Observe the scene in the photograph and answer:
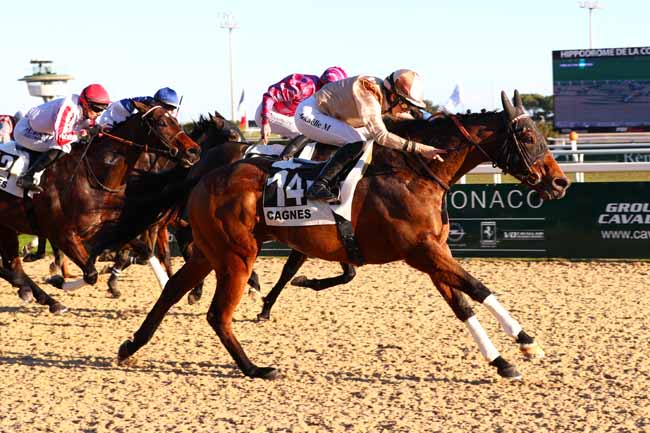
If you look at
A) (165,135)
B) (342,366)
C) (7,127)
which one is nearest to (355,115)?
(342,366)

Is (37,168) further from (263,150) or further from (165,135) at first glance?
(263,150)

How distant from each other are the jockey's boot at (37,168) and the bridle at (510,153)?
406 centimetres

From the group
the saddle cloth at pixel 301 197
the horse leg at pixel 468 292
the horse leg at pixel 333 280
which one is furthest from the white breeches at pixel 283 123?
the horse leg at pixel 468 292

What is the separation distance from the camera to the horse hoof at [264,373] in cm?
642

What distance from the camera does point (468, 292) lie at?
6.08 metres

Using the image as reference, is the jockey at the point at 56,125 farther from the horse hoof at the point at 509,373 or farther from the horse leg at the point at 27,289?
the horse hoof at the point at 509,373

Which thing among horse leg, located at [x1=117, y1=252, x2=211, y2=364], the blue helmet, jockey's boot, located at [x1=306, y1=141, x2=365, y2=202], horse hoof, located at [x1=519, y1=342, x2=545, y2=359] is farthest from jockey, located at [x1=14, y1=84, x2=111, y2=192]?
horse hoof, located at [x1=519, y1=342, x2=545, y2=359]

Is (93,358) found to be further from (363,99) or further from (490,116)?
(490,116)

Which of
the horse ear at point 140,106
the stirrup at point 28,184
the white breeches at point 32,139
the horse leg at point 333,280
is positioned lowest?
the horse leg at point 333,280

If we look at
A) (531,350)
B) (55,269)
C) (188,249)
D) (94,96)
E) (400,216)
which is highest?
(94,96)

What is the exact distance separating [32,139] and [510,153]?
4743 millimetres

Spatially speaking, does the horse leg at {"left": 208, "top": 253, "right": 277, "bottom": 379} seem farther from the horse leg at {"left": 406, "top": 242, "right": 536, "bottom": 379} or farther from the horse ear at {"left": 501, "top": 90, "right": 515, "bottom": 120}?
the horse ear at {"left": 501, "top": 90, "right": 515, "bottom": 120}

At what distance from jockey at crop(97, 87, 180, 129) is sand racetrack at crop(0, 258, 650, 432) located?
5.76 ft

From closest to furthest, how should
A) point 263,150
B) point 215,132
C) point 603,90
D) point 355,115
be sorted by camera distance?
point 355,115 < point 263,150 < point 215,132 < point 603,90
